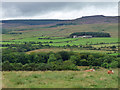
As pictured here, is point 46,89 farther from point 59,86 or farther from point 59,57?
point 59,57

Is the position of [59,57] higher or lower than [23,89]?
lower

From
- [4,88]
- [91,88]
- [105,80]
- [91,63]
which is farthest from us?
[91,63]

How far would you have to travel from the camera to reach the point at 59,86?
10352 mm

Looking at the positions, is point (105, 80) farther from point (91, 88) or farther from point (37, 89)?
point (37, 89)

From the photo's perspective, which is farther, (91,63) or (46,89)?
(91,63)

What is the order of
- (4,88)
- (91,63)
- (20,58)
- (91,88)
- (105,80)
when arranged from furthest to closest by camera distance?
1. (20,58)
2. (91,63)
3. (105,80)
4. (91,88)
5. (4,88)

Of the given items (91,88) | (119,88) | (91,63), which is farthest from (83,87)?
(91,63)

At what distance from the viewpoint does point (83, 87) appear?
1020 centimetres

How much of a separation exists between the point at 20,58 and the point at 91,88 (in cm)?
4571

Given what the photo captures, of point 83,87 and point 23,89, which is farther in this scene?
point 83,87

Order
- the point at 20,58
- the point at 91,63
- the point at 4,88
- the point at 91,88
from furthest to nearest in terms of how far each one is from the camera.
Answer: the point at 20,58 < the point at 91,63 < the point at 91,88 < the point at 4,88

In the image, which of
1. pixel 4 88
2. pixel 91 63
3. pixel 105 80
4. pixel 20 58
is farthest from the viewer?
pixel 20 58

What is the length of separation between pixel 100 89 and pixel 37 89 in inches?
136

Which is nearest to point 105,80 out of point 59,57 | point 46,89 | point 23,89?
point 46,89
